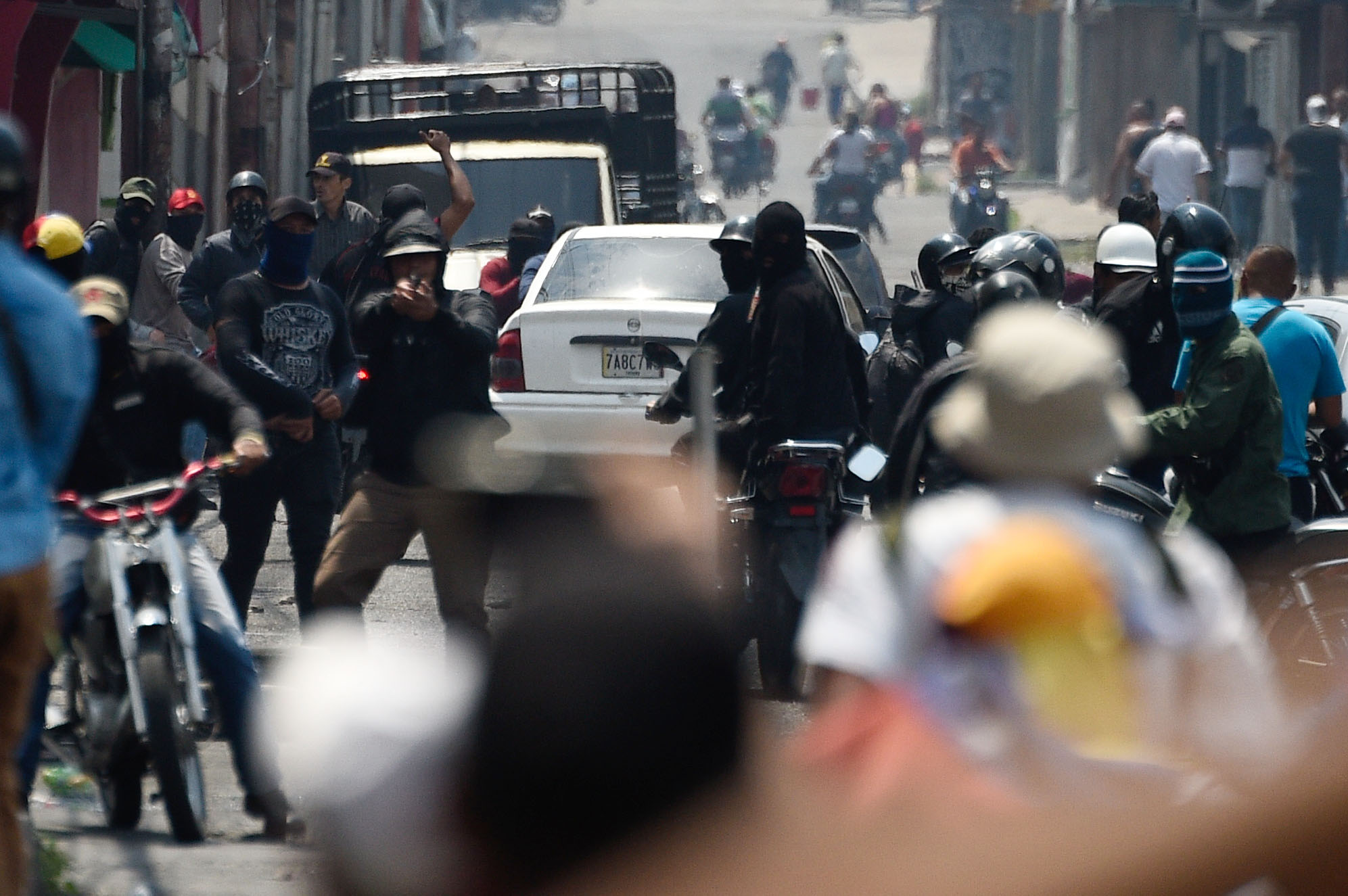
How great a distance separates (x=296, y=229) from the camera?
25.1ft

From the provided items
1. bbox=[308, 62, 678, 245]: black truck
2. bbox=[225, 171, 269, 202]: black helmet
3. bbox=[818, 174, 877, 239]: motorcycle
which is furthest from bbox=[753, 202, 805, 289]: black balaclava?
bbox=[818, 174, 877, 239]: motorcycle

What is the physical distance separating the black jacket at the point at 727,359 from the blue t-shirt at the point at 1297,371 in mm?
1714

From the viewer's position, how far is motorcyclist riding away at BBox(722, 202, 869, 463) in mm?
7895

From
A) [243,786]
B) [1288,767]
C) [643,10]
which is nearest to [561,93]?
[243,786]

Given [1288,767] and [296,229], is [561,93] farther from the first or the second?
[1288,767]

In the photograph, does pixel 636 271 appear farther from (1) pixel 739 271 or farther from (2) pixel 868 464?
(2) pixel 868 464

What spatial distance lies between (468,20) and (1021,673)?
57.5m

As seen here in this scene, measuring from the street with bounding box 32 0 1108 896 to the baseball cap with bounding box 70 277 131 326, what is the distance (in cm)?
61

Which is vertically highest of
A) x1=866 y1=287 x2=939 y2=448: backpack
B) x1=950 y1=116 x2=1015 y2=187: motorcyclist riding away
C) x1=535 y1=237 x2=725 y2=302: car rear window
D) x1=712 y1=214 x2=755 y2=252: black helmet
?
x1=950 y1=116 x2=1015 y2=187: motorcyclist riding away

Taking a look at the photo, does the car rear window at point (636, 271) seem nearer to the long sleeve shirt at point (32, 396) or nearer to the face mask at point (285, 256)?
the face mask at point (285, 256)

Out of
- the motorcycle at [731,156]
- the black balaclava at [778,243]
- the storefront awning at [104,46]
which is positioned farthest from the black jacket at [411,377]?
the motorcycle at [731,156]

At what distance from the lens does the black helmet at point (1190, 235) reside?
8.65m

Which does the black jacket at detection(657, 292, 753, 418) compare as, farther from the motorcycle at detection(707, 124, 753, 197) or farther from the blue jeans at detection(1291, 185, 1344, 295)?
the motorcycle at detection(707, 124, 753, 197)

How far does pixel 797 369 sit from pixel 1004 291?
3.17 ft
